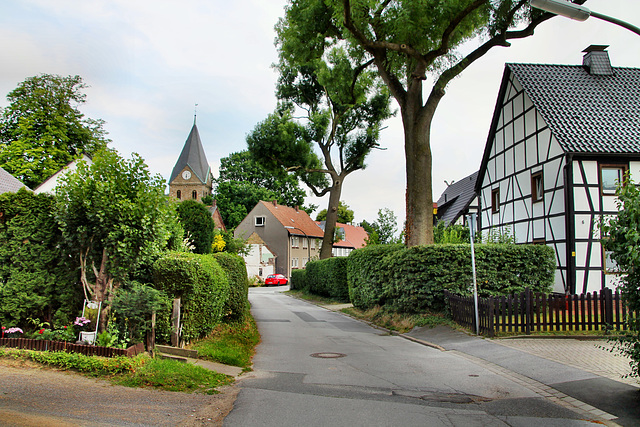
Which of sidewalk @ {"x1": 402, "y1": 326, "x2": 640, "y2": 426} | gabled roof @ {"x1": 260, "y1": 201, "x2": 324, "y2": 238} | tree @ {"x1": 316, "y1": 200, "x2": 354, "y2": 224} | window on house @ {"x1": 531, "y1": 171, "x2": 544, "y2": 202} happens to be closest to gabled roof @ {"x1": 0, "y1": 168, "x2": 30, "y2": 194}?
sidewalk @ {"x1": 402, "y1": 326, "x2": 640, "y2": 426}

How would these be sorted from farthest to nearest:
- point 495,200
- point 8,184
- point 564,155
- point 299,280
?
point 299,280
point 495,200
point 8,184
point 564,155

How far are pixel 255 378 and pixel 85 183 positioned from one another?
4.76 m

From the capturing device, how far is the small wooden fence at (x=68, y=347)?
25.9 ft

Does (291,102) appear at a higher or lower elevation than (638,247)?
higher

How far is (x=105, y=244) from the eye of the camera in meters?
9.30

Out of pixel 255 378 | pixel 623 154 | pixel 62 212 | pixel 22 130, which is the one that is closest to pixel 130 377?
pixel 255 378

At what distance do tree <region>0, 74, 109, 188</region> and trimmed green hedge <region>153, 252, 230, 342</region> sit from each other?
2684cm

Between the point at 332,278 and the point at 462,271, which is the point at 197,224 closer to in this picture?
the point at 462,271

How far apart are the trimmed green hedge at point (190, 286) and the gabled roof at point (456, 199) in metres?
26.7

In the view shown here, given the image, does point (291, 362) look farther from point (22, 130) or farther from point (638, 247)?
point (22, 130)

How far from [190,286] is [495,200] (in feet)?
64.6

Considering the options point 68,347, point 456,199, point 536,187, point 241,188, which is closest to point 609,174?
Result: point 536,187

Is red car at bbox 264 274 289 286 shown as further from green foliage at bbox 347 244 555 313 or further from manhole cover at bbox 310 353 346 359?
manhole cover at bbox 310 353 346 359

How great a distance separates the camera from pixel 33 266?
30.3ft
